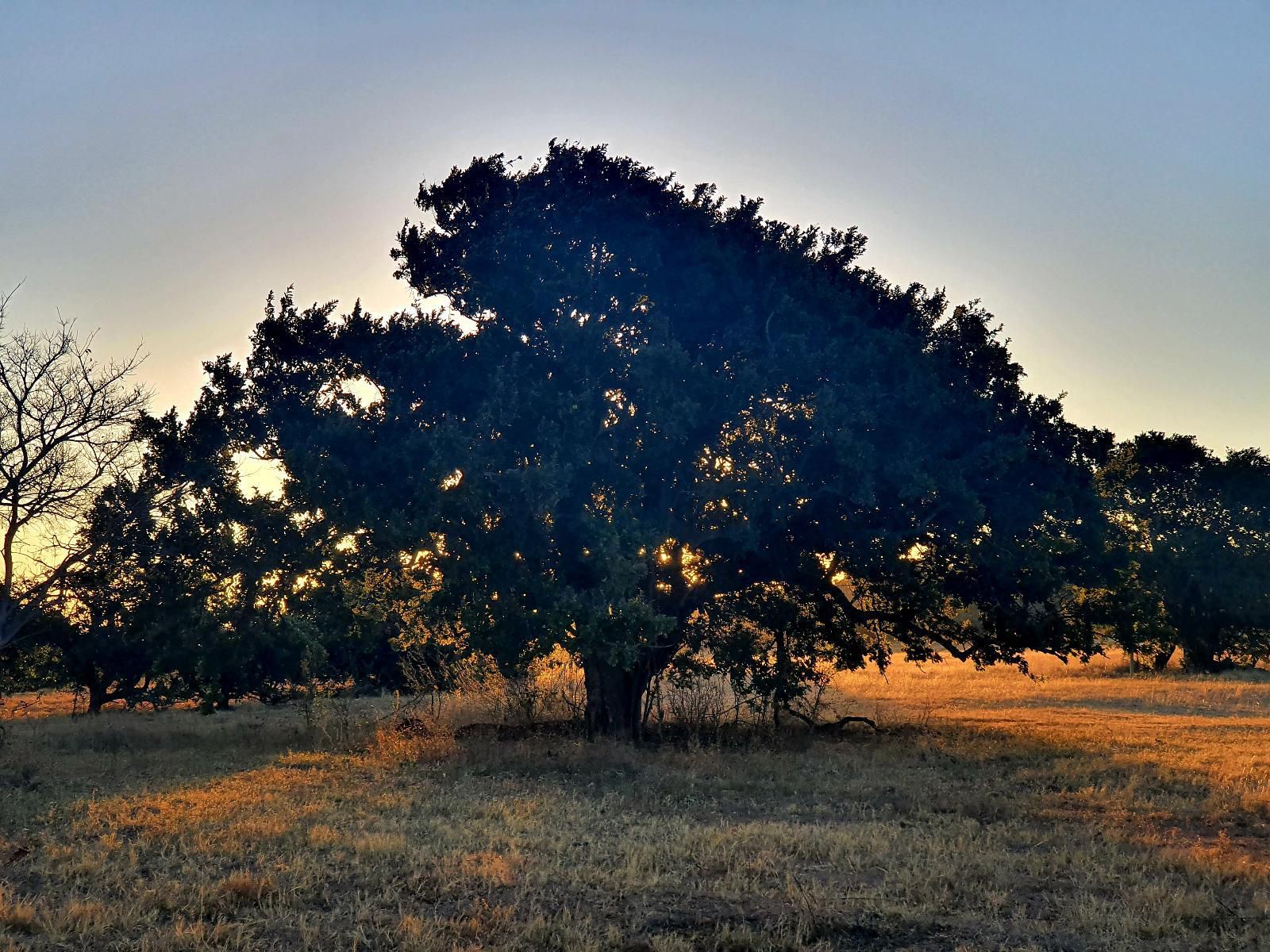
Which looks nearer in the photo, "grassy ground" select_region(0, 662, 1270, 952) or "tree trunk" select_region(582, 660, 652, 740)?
"grassy ground" select_region(0, 662, 1270, 952)

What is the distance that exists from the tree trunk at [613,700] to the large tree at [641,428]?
0.05 metres

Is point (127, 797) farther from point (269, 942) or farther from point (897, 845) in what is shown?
point (897, 845)

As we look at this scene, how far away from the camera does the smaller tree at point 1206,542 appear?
141ft

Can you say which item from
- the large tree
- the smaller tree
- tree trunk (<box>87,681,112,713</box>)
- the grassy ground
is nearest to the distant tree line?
the large tree

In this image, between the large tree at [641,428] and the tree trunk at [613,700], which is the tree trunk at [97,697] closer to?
the large tree at [641,428]

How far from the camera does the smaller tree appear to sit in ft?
141

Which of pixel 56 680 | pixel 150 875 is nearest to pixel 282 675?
pixel 56 680

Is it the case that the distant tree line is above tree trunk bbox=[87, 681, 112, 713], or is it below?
above

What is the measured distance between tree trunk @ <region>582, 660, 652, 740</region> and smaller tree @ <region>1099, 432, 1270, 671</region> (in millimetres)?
28662

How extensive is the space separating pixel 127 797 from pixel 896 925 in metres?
10.8

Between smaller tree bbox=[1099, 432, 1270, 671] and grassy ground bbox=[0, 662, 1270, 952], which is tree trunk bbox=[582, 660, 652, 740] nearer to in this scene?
grassy ground bbox=[0, 662, 1270, 952]

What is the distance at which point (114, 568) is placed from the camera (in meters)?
21.5

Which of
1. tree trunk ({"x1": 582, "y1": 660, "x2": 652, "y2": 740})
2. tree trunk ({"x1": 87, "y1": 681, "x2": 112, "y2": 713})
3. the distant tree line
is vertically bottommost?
tree trunk ({"x1": 87, "y1": 681, "x2": 112, "y2": 713})

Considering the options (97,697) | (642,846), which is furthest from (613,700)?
(97,697)
